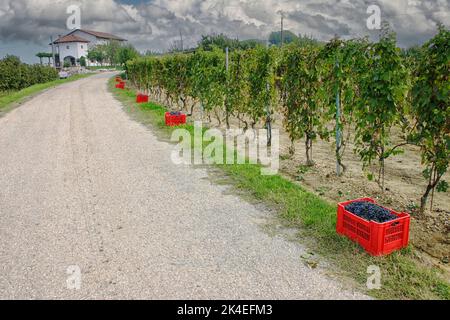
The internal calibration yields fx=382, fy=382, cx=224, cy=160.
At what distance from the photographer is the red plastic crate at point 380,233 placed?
405 centimetres

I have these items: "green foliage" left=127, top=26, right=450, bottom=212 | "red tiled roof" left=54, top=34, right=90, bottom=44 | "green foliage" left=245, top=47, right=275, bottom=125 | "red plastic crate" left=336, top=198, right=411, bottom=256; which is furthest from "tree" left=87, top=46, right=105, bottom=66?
"red plastic crate" left=336, top=198, right=411, bottom=256

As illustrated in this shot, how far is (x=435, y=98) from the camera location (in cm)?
480

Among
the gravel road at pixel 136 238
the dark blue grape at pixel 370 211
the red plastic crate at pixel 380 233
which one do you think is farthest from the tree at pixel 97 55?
the red plastic crate at pixel 380 233

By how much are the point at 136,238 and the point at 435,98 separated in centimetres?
414

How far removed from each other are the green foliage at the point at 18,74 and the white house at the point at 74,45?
4234 cm

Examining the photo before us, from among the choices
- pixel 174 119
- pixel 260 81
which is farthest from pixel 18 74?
pixel 260 81

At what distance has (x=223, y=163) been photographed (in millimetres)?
8023

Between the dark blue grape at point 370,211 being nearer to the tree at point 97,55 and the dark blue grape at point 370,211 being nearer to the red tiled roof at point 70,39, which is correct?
the tree at point 97,55

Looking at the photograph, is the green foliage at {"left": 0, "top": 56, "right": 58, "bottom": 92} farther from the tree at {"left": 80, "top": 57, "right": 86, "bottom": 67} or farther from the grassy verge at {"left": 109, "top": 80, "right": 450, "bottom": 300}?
the tree at {"left": 80, "top": 57, "right": 86, "bottom": 67}

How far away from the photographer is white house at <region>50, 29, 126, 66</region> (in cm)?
8779

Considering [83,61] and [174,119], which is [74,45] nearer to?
[83,61]

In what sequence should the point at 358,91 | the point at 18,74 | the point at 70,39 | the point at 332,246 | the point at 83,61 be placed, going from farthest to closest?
the point at 70,39 → the point at 83,61 → the point at 18,74 → the point at 358,91 → the point at 332,246

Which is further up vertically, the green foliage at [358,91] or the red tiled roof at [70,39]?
the red tiled roof at [70,39]
